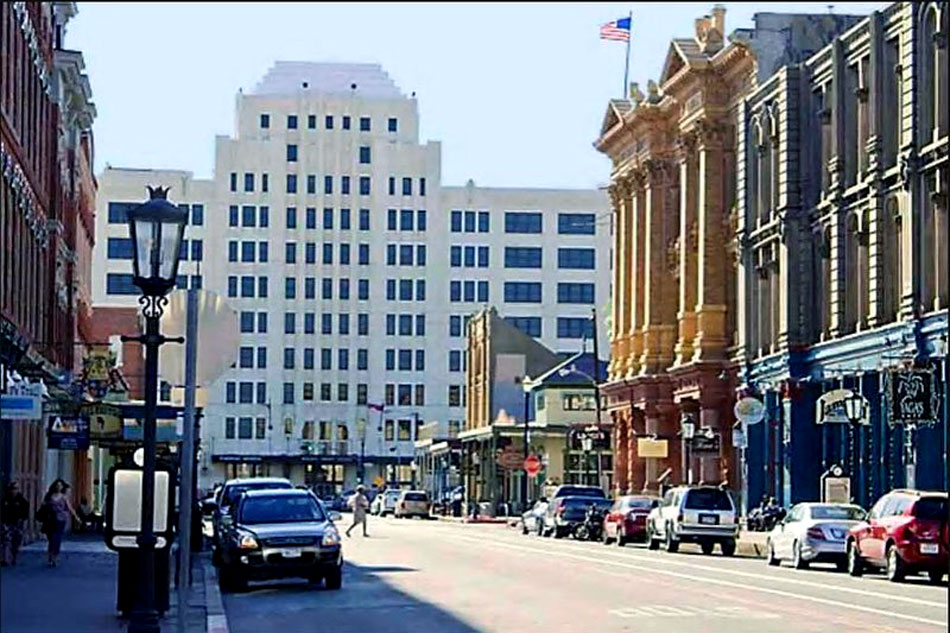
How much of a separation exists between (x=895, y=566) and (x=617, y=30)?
1699 inches

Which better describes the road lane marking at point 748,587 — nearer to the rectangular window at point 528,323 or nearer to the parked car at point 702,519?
the parked car at point 702,519

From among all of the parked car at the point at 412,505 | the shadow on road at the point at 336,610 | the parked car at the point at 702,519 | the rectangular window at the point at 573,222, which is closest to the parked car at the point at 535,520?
the parked car at the point at 702,519

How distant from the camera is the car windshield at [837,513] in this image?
42406mm

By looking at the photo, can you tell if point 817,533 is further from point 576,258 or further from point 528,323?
point 576,258

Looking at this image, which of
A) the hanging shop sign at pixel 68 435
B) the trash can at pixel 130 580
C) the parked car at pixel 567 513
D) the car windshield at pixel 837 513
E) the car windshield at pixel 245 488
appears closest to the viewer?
the trash can at pixel 130 580

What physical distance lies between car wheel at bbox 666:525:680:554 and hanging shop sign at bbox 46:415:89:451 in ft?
52.1

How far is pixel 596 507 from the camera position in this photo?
220ft

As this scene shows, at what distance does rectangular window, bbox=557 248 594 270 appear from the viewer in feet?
488

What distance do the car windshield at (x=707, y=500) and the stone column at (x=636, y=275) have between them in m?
32.5

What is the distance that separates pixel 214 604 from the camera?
94.1 feet

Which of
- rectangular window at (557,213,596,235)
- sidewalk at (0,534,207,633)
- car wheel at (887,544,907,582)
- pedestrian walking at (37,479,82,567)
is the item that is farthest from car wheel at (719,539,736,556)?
rectangular window at (557,213,596,235)

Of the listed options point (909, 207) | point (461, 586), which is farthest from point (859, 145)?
point (461, 586)

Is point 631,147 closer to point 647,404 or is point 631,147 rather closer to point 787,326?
point 647,404

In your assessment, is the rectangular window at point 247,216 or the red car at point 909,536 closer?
the red car at point 909,536
